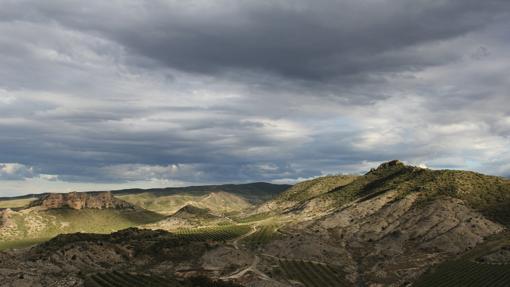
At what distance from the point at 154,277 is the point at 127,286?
61.9 feet

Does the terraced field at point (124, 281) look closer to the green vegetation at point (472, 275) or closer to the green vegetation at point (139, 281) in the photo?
the green vegetation at point (139, 281)

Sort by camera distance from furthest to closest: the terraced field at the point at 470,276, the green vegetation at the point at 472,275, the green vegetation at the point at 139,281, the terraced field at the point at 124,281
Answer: the green vegetation at the point at 139,281, the terraced field at the point at 124,281, the green vegetation at the point at 472,275, the terraced field at the point at 470,276

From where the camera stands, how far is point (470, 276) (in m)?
174

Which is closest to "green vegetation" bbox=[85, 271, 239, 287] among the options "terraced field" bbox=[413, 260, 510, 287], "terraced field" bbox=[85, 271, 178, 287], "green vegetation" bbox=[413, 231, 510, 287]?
"terraced field" bbox=[85, 271, 178, 287]

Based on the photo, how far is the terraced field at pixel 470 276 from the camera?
161500 mm

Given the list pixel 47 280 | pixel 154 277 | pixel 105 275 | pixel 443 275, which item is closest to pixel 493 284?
pixel 443 275

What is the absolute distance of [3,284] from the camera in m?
152

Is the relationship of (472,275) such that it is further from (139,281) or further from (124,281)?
(124,281)

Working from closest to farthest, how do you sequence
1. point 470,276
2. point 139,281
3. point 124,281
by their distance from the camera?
1. point 124,281
2. point 470,276
3. point 139,281

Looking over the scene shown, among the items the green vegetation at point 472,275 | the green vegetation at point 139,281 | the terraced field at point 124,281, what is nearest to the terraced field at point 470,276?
the green vegetation at point 472,275

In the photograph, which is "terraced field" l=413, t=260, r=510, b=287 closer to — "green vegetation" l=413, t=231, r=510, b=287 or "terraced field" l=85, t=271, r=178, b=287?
"green vegetation" l=413, t=231, r=510, b=287

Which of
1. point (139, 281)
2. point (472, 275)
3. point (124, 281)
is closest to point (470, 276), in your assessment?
point (472, 275)

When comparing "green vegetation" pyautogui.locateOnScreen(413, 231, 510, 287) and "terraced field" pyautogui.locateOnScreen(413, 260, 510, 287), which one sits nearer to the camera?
"terraced field" pyautogui.locateOnScreen(413, 260, 510, 287)

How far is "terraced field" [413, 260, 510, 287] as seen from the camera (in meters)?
162
